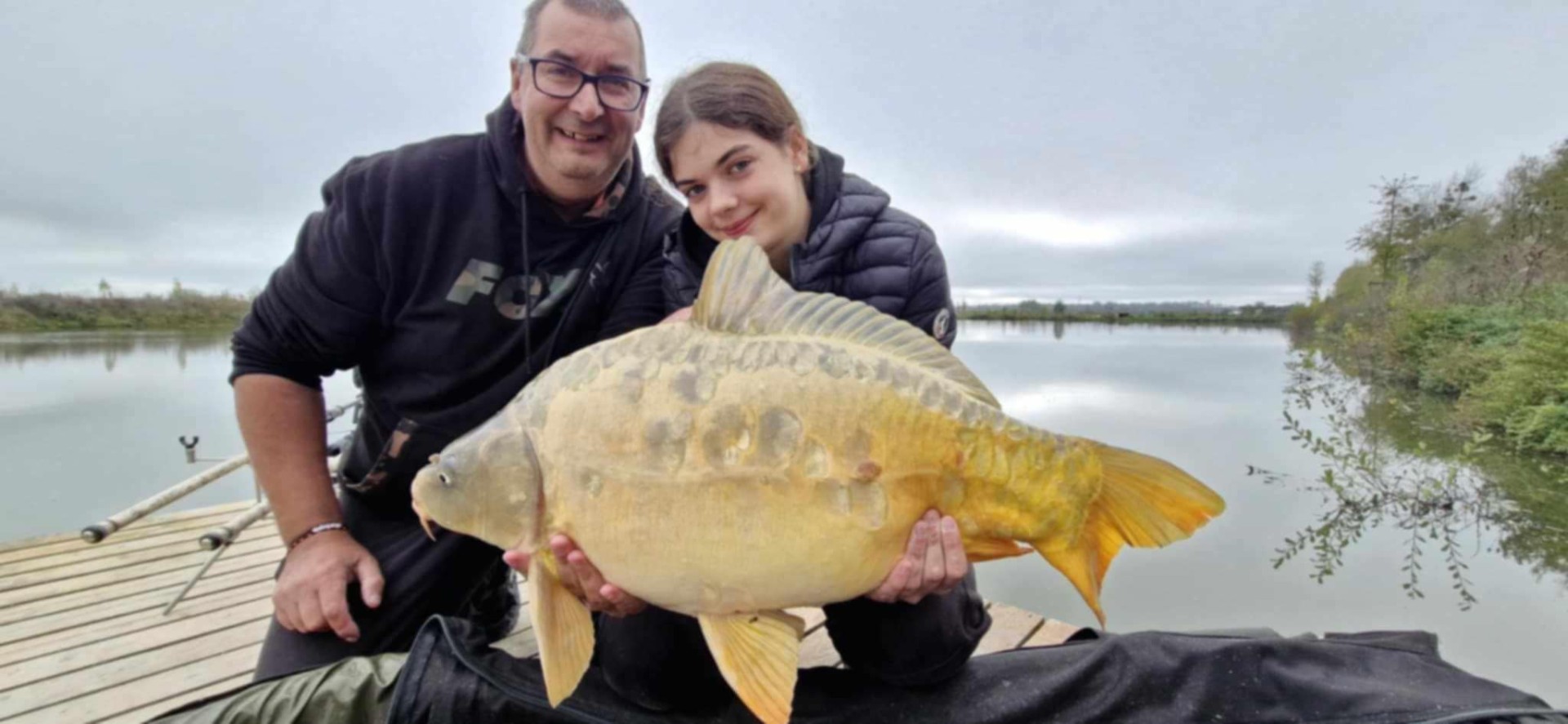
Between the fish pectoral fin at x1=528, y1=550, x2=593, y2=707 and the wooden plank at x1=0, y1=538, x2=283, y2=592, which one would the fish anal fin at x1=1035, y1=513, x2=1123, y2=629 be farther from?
the wooden plank at x1=0, y1=538, x2=283, y2=592

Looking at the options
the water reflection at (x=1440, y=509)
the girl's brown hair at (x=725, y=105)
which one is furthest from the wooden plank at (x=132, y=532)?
the water reflection at (x=1440, y=509)

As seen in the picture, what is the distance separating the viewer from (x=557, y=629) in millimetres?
983

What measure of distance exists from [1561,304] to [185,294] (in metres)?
22.8

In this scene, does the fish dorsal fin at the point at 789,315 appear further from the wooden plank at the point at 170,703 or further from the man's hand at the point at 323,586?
the wooden plank at the point at 170,703

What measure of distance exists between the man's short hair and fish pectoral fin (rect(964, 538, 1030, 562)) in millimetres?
1100

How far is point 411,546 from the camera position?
5.29 feet

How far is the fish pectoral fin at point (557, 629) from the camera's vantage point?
96 centimetres

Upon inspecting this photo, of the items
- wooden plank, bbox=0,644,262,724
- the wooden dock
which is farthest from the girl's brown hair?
wooden plank, bbox=0,644,262,724

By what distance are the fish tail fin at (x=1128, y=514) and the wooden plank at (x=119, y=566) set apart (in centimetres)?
284

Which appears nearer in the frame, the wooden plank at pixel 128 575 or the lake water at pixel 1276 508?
the wooden plank at pixel 128 575

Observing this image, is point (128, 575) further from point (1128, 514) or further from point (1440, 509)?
point (1440, 509)

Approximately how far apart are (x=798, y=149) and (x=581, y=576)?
33.3 inches

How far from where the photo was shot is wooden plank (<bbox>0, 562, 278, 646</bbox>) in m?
2.04

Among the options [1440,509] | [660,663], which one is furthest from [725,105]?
[1440,509]
